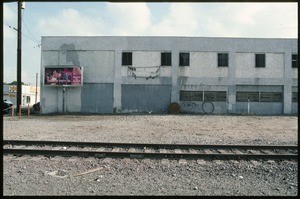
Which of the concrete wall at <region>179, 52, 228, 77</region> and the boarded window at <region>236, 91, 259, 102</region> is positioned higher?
the concrete wall at <region>179, 52, 228, 77</region>

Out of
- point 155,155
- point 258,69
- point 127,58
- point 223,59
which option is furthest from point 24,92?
point 155,155

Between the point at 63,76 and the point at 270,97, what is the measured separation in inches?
834

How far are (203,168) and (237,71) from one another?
2127cm

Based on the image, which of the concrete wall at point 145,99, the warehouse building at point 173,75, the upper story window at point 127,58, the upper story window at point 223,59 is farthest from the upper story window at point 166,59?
the upper story window at point 223,59

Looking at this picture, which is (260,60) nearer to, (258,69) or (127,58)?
(258,69)

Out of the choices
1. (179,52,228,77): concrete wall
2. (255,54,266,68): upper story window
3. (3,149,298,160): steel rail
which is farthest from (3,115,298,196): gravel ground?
→ (255,54,266,68): upper story window

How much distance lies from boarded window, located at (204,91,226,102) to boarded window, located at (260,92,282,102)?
3.96 m

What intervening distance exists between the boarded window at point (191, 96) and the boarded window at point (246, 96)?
3873 mm

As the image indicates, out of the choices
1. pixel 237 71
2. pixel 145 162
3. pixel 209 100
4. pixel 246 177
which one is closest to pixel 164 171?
pixel 145 162

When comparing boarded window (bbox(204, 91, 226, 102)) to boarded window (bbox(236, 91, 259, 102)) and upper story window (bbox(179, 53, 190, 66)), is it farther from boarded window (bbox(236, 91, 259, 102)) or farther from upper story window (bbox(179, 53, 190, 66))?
upper story window (bbox(179, 53, 190, 66))

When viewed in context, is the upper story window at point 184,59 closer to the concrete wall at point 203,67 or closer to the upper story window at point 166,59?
the concrete wall at point 203,67

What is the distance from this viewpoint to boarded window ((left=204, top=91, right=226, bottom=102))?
25484mm

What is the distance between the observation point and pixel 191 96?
25500 mm

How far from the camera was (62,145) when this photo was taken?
9.17m
